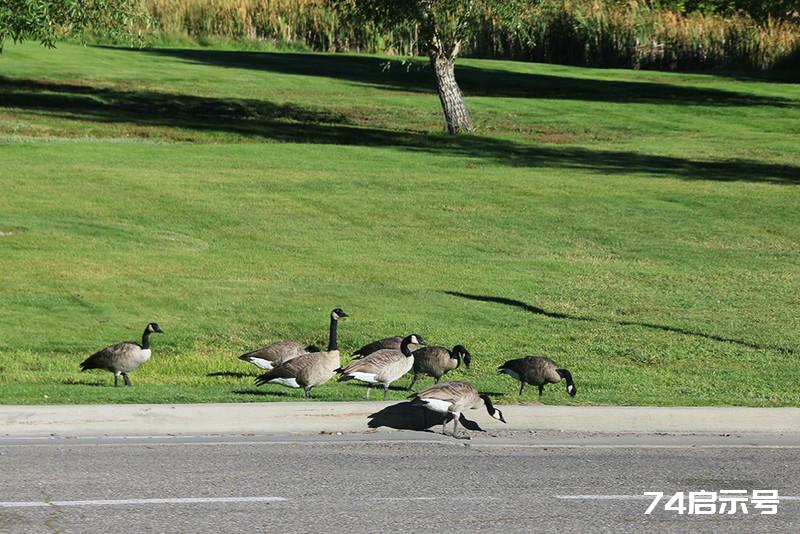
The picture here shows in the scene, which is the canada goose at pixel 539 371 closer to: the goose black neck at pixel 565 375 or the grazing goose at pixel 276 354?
the goose black neck at pixel 565 375

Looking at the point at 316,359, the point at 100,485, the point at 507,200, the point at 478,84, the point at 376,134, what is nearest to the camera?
the point at 100,485

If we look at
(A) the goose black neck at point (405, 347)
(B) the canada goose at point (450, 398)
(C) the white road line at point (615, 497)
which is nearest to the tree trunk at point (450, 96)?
(A) the goose black neck at point (405, 347)

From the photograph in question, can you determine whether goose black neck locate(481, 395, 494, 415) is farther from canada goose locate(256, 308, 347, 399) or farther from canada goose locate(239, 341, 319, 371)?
canada goose locate(239, 341, 319, 371)

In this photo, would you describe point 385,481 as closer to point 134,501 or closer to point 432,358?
point 134,501

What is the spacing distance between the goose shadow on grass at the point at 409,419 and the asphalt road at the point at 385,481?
0.23m

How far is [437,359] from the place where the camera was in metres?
13.1

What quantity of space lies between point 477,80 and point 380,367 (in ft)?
158

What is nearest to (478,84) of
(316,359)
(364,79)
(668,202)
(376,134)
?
(364,79)

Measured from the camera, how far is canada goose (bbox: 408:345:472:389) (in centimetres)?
1304

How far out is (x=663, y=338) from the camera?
17281 mm

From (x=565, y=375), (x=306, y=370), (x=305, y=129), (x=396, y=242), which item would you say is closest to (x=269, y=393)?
(x=306, y=370)

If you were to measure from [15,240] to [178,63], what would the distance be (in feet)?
130

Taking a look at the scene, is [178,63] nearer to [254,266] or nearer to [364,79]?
[364,79]

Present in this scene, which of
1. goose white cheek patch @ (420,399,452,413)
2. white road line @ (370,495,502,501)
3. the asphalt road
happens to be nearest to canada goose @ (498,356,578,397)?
the asphalt road
